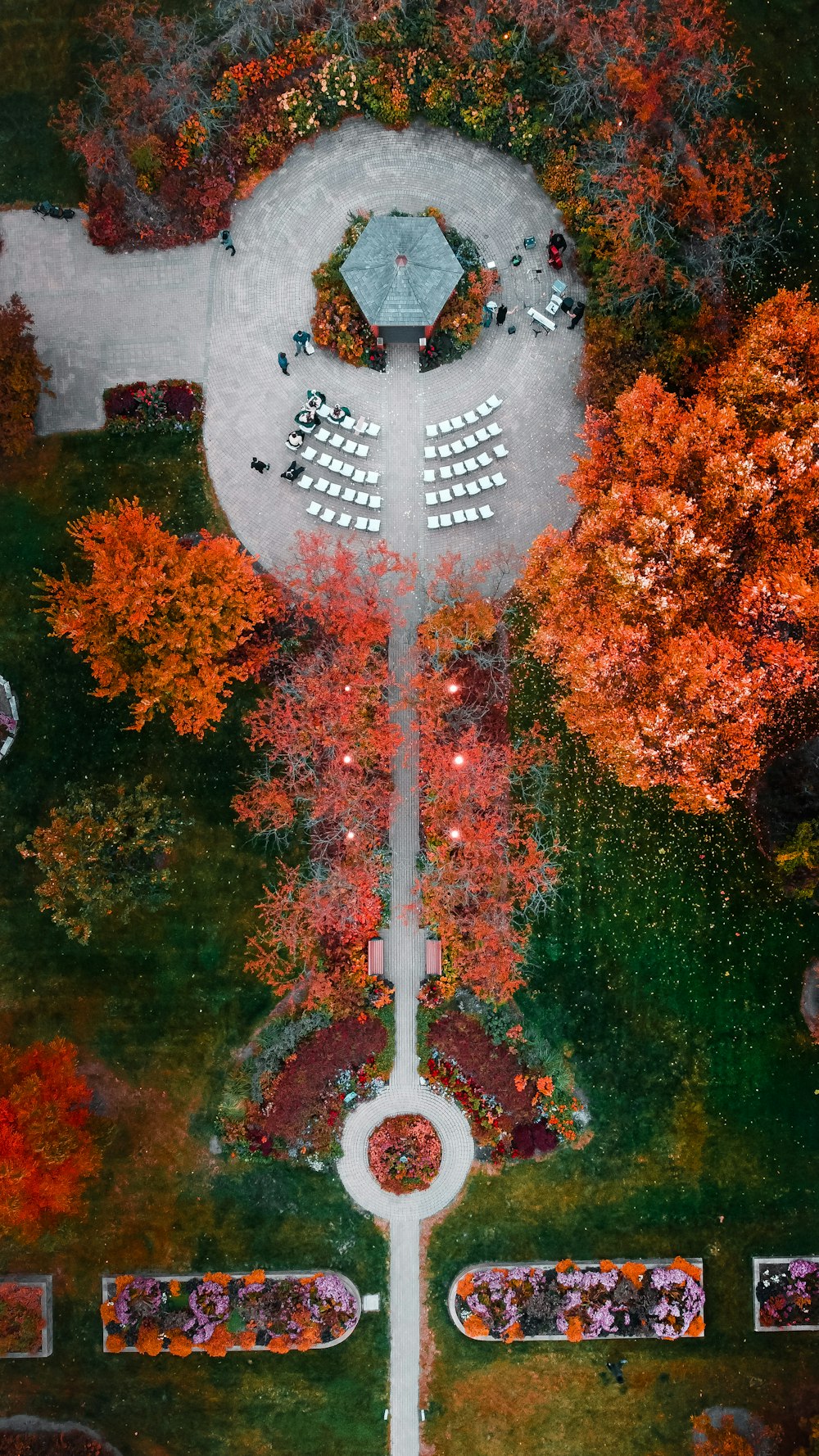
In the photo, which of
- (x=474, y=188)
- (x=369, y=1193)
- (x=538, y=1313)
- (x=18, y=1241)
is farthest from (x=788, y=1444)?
(x=474, y=188)

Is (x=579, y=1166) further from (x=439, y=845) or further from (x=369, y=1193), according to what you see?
(x=439, y=845)

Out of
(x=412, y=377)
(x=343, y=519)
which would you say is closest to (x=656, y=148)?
(x=412, y=377)

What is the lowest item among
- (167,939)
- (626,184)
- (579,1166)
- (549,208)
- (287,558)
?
(579,1166)

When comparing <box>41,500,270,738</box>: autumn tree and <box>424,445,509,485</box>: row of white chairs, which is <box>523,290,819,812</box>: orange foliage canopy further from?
<box>41,500,270,738</box>: autumn tree

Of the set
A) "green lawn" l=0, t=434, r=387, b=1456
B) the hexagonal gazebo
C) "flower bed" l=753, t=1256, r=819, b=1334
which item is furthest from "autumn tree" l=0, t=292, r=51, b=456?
"flower bed" l=753, t=1256, r=819, b=1334

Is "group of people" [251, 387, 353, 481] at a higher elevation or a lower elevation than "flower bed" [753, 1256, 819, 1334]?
higher

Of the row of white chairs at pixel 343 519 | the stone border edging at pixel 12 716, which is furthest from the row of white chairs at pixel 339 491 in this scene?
the stone border edging at pixel 12 716
